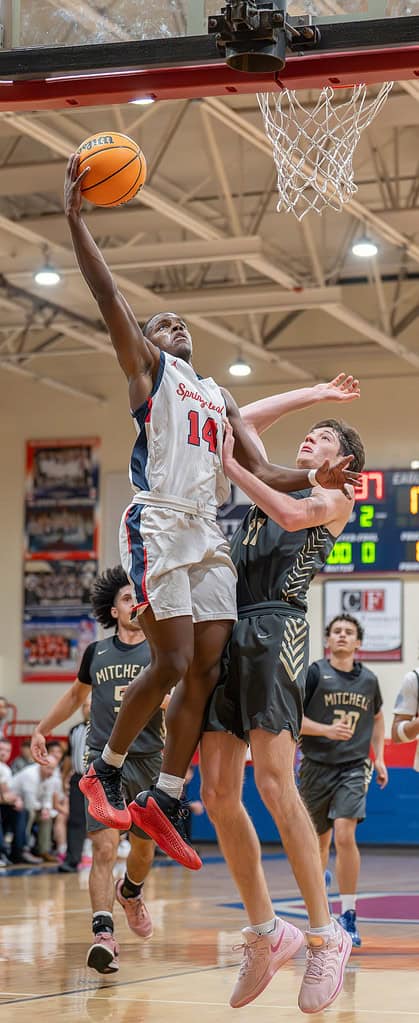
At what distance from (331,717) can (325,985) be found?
14.2ft

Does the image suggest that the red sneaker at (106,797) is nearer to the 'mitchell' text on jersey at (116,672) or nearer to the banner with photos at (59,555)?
the 'mitchell' text on jersey at (116,672)

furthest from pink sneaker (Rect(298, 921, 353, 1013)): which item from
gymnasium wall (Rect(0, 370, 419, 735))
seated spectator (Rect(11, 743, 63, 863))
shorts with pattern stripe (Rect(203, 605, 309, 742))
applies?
gymnasium wall (Rect(0, 370, 419, 735))

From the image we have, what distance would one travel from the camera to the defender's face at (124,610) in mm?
8047

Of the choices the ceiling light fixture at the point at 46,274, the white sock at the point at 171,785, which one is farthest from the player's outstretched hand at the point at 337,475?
the ceiling light fixture at the point at 46,274

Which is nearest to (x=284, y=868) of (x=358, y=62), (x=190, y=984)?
(x=190, y=984)

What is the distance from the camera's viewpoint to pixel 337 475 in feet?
16.6

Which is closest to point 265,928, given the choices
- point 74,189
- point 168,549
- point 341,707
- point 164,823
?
point 164,823

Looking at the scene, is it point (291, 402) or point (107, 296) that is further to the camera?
point (291, 402)

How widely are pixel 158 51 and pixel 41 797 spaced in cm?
1154

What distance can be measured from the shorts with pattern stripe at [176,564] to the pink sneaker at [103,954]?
273cm

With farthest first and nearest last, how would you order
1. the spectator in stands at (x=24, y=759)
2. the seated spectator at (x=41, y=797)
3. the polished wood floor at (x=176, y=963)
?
the spectator in stands at (x=24, y=759) < the seated spectator at (x=41, y=797) < the polished wood floor at (x=176, y=963)

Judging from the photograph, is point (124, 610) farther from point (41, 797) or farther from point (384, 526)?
point (384, 526)

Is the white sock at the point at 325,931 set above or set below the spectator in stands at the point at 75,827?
above

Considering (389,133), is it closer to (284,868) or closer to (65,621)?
(284,868)
